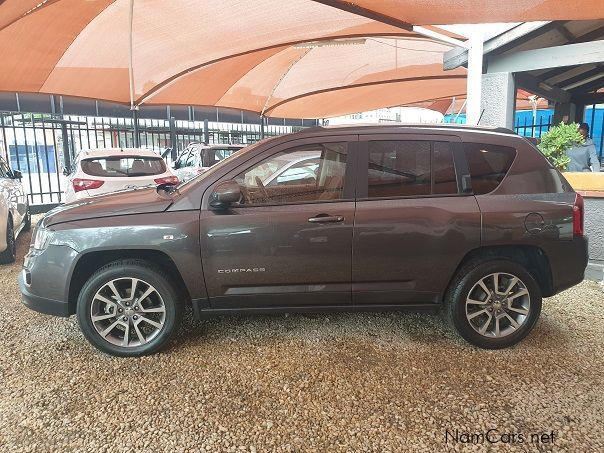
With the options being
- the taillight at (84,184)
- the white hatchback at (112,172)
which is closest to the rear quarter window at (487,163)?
the white hatchback at (112,172)

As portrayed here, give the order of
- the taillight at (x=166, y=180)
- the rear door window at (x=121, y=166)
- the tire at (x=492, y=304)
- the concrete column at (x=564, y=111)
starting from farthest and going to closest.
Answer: the concrete column at (x=564, y=111)
the taillight at (x=166, y=180)
the rear door window at (x=121, y=166)
the tire at (x=492, y=304)

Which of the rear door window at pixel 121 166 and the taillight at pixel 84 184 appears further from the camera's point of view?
the rear door window at pixel 121 166

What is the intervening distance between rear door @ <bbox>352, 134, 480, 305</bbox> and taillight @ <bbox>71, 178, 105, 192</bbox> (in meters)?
5.02

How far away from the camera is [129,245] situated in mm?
3117

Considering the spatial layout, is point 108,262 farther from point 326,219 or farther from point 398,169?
point 398,169

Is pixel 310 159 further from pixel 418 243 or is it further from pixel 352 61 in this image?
pixel 352 61

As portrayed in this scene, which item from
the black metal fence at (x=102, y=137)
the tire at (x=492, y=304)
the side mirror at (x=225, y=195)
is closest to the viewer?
the side mirror at (x=225, y=195)

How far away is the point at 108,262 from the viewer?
3266mm

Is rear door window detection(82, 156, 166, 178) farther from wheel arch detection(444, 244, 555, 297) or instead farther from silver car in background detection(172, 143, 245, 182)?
wheel arch detection(444, 244, 555, 297)

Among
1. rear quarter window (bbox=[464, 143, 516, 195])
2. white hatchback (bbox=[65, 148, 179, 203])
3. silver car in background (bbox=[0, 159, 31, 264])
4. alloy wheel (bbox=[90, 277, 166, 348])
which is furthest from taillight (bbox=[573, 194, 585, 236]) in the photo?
silver car in background (bbox=[0, 159, 31, 264])

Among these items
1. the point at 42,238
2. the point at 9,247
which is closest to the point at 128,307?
the point at 42,238

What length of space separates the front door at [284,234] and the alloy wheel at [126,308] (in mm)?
469

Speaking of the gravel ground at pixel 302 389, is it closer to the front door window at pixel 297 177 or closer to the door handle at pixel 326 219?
the door handle at pixel 326 219

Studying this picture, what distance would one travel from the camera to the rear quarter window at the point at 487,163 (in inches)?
131
